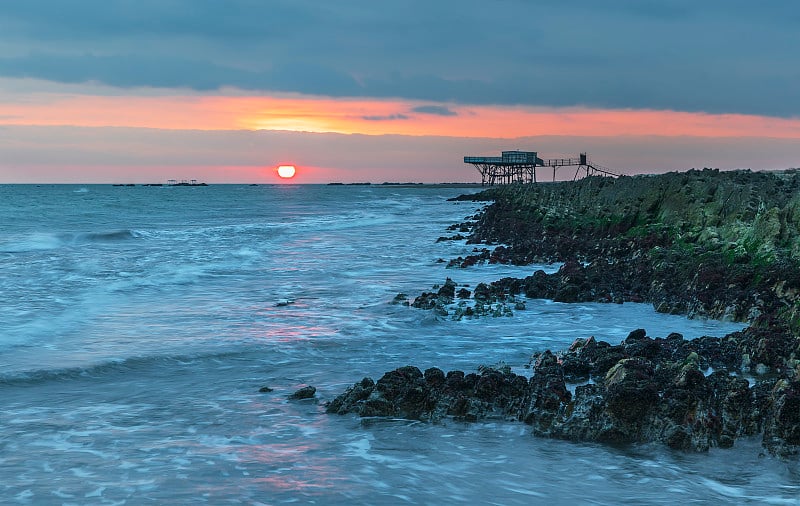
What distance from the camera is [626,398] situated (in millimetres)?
8383

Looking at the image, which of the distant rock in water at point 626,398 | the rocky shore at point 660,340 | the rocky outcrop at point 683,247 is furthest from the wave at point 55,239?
the distant rock in water at point 626,398

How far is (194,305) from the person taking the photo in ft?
59.4

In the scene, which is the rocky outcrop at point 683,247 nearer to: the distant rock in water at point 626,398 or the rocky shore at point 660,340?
the rocky shore at point 660,340

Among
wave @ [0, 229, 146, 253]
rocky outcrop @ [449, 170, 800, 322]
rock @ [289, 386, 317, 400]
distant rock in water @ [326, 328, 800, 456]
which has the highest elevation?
rocky outcrop @ [449, 170, 800, 322]

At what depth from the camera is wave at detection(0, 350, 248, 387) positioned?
11102 millimetres

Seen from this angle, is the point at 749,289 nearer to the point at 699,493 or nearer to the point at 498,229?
the point at 699,493

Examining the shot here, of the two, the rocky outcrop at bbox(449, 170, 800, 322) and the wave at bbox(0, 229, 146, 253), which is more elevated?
the rocky outcrop at bbox(449, 170, 800, 322)

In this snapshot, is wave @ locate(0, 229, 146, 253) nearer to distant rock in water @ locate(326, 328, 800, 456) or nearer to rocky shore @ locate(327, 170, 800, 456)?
rocky shore @ locate(327, 170, 800, 456)

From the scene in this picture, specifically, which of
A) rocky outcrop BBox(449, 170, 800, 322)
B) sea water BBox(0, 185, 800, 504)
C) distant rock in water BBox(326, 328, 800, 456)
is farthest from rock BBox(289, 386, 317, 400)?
rocky outcrop BBox(449, 170, 800, 322)

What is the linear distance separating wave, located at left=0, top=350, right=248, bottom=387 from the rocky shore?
3.83 meters

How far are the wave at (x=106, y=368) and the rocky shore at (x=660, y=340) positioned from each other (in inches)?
151

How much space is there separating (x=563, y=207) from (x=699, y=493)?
30.9 metres

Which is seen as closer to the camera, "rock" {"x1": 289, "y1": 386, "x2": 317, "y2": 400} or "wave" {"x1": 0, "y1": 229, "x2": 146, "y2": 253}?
"rock" {"x1": 289, "y1": 386, "x2": 317, "y2": 400}

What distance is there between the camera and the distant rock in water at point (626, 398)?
26.7ft
